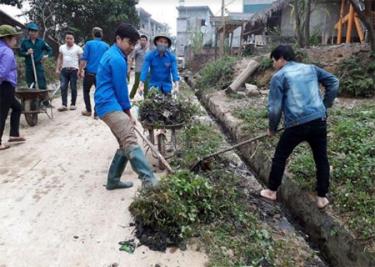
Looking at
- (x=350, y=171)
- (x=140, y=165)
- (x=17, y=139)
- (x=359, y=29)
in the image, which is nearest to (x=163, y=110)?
(x=140, y=165)

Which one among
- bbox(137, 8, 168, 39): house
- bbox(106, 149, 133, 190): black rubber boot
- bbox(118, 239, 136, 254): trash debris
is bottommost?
bbox(118, 239, 136, 254): trash debris

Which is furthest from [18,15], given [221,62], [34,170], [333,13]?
[34,170]

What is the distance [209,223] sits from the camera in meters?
3.56

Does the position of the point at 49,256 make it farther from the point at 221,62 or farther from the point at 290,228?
the point at 221,62

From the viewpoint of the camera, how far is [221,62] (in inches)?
535

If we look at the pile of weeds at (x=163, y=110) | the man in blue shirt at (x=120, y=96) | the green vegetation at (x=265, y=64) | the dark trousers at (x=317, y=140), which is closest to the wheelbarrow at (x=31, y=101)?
the pile of weeds at (x=163, y=110)

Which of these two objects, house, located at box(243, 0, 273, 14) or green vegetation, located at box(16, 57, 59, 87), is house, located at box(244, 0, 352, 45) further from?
house, located at box(243, 0, 273, 14)

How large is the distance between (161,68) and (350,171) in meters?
3.25

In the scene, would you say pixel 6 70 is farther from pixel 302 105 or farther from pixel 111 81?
pixel 302 105

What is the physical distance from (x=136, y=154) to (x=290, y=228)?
6.33ft

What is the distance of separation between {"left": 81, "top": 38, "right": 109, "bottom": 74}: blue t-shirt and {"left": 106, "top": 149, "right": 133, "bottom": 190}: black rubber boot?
424cm

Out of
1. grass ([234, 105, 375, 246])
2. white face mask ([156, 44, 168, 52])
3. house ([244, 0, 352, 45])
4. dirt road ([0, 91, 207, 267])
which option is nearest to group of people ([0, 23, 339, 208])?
grass ([234, 105, 375, 246])

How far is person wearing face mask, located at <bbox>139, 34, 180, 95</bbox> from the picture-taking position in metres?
5.78

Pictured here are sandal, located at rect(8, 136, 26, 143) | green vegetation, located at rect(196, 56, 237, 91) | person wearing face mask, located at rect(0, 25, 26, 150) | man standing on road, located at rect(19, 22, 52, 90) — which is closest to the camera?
person wearing face mask, located at rect(0, 25, 26, 150)
